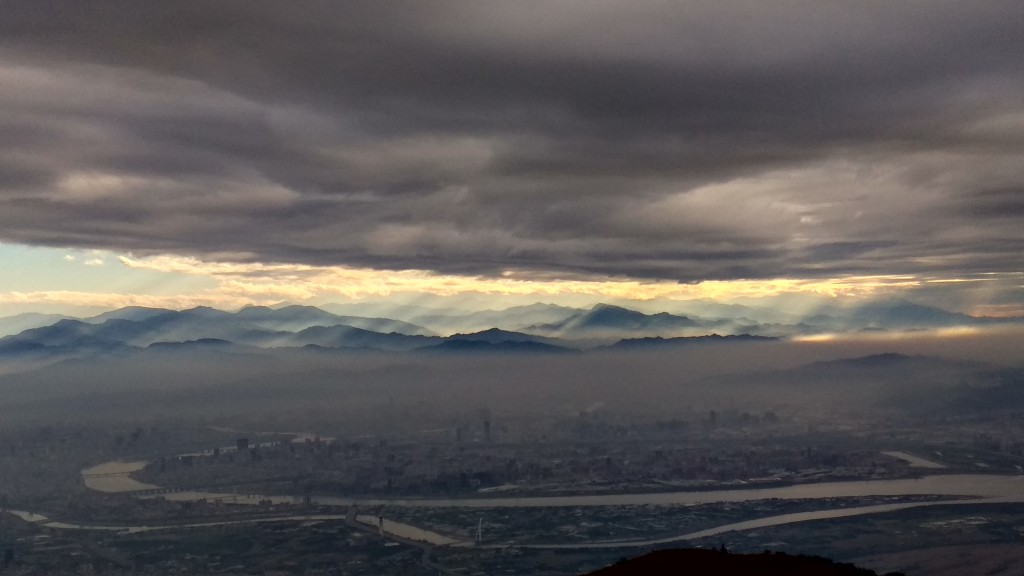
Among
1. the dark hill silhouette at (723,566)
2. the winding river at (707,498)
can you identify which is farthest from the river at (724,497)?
the dark hill silhouette at (723,566)

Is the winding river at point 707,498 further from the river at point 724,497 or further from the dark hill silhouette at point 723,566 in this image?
the dark hill silhouette at point 723,566

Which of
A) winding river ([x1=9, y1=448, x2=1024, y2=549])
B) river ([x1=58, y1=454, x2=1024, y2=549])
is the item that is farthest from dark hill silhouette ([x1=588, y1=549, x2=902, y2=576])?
river ([x1=58, y1=454, x2=1024, y2=549])

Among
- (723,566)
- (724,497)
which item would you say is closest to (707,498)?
(724,497)

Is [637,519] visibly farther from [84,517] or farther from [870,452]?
[870,452]

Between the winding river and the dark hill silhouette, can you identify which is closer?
the dark hill silhouette

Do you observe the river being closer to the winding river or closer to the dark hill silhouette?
the winding river

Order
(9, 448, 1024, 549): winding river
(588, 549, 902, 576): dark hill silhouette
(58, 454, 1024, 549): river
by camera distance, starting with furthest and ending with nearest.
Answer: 1. (58, 454, 1024, 549): river
2. (9, 448, 1024, 549): winding river
3. (588, 549, 902, 576): dark hill silhouette

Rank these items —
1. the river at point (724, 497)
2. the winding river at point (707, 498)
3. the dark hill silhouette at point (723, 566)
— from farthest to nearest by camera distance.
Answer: the river at point (724, 497) → the winding river at point (707, 498) → the dark hill silhouette at point (723, 566)

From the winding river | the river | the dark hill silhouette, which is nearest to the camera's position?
the dark hill silhouette

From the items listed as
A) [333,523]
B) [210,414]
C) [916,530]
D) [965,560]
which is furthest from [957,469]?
[210,414]
